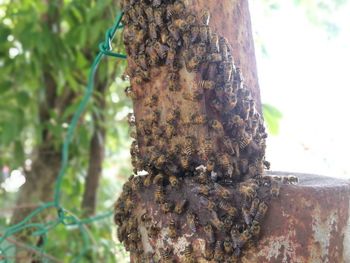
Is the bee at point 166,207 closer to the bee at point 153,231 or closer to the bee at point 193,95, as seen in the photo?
the bee at point 153,231

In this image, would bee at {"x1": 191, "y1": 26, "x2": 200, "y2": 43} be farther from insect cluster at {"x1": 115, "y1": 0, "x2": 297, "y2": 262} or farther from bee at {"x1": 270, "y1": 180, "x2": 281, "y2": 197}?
bee at {"x1": 270, "y1": 180, "x2": 281, "y2": 197}

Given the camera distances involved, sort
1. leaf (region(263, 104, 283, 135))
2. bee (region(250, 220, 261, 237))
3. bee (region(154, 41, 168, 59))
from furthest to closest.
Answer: leaf (region(263, 104, 283, 135)), bee (region(154, 41, 168, 59)), bee (region(250, 220, 261, 237))

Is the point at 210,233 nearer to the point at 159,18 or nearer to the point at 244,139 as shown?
the point at 244,139

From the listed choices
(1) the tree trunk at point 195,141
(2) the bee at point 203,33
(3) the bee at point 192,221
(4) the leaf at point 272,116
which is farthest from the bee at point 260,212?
(4) the leaf at point 272,116

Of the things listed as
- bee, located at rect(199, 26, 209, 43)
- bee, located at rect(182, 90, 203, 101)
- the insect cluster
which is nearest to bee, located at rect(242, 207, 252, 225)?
the insect cluster

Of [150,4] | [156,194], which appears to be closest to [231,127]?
[156,194]

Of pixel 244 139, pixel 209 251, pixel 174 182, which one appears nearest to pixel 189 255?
pixel 209 251

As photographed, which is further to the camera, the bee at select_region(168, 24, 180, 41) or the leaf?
the leaf
